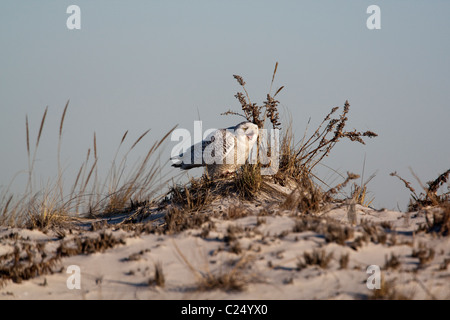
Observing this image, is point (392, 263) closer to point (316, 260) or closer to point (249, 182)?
point (316, 260)

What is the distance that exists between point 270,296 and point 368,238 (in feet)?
3.99

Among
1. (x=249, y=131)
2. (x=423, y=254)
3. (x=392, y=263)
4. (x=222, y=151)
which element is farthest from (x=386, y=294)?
(x=249, y=131)

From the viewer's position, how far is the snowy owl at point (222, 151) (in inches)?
282

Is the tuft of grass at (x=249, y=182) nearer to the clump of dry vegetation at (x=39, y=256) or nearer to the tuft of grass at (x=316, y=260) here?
the clump of dry vegetation at (x=39, y=256)

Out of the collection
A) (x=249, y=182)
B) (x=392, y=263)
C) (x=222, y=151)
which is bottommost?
(x=392, y=263)

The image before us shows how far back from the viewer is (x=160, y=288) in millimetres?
3494

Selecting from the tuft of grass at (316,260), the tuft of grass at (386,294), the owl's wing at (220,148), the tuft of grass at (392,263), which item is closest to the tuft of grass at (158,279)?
the tuft of grass at (316,260)

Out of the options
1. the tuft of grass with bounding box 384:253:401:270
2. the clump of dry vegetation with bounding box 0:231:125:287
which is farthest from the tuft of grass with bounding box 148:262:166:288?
the tuft of grass with bounding box 384:253:401:270

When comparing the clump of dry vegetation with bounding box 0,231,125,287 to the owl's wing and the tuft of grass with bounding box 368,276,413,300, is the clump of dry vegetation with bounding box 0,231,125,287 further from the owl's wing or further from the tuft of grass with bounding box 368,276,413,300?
the owl's wing

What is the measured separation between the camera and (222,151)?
282 inches

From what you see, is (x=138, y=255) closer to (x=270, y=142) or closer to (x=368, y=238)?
(x=368, y=238)

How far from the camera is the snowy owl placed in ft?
23.5

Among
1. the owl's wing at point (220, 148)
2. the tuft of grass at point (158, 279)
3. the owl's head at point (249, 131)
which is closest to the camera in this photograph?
the tuft of grass at point (158, 279)
